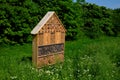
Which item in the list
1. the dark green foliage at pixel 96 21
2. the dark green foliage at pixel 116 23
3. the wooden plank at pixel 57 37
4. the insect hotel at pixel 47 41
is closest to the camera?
the insect hotel at pixel 47 41

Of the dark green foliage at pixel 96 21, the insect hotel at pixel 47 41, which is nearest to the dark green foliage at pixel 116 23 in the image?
the dark green foliage at pixel 96 21

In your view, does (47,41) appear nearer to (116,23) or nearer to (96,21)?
(96,21)

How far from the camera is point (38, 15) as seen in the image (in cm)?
2089

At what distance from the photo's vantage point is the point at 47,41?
512 inches

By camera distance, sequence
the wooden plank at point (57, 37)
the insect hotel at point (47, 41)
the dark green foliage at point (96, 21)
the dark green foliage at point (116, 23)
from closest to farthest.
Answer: the insect hotel at point (47, 41) → the wooden plank at point (57, 37) → the dark green foliage at point (96, 21) → the dark green foliage at point (116, 23)

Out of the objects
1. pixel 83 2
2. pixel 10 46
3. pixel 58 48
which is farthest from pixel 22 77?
pixel 83 2

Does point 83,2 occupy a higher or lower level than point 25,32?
higher

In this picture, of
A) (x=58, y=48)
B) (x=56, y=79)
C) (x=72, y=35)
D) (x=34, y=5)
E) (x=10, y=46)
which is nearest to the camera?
(x=56, y=79)

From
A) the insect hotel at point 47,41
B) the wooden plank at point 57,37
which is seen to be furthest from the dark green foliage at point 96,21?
the insect hotel at point 47,41

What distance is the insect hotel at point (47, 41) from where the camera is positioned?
12320mm

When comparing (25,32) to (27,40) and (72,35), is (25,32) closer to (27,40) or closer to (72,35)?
(27,40)

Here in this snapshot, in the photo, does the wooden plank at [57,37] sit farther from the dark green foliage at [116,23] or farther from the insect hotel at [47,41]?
the dark green foliage at [116,23]

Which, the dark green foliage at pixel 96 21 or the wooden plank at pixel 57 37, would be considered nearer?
the wooden plank at pixel 57 37

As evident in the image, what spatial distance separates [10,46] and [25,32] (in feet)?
4.20
